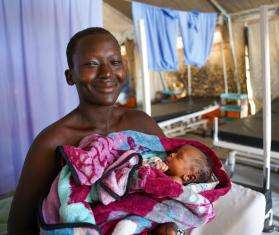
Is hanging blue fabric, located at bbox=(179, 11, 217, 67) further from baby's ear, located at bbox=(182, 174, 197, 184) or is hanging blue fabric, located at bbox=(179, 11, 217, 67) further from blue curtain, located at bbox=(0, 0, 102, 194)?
baby's ear, located at bbox=(182, 174, 197, 184)

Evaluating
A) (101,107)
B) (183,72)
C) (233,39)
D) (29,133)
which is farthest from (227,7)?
(101,107)

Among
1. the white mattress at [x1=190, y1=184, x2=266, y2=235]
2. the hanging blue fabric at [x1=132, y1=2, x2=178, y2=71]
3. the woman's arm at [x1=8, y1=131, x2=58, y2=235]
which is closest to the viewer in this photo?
the woman's arm at [x1=8, y1=131, x2=58, y2=235]

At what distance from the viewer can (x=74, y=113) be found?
3.14 feet

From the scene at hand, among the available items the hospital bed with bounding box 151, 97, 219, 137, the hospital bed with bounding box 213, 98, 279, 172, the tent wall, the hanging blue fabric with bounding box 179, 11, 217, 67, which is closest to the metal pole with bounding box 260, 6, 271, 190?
the hospital bed with bounding box 213, 98, 279, 172

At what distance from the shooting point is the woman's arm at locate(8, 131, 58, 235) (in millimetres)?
838

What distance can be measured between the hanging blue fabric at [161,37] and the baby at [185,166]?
2985 mm

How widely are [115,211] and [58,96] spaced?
1.19 metres

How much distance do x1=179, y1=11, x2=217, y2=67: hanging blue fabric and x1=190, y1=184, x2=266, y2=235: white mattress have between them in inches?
135

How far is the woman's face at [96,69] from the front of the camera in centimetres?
86

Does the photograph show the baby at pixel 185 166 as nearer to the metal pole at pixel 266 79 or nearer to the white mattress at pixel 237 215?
the white mattress at pixel 237 215

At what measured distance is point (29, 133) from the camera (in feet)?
5.60

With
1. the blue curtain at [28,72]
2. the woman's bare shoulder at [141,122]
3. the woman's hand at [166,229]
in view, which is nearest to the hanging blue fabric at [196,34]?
the blue curtain at [28,72]

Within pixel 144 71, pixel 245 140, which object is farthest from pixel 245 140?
pixel 144 71

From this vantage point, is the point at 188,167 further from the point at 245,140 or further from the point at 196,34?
the point at 196,34
